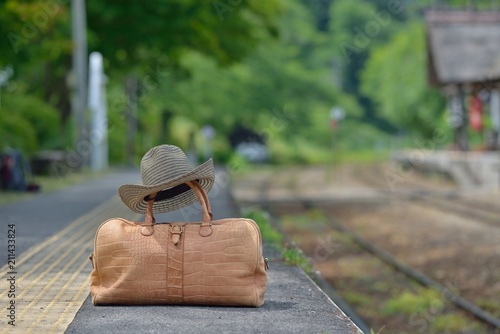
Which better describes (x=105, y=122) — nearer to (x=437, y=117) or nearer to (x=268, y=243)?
(x=437, y=117)

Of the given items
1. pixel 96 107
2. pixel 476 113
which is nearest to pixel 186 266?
pixel 96 107

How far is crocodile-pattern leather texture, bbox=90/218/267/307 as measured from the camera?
24.4ft

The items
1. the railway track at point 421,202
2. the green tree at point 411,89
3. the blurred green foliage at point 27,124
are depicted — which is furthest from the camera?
the green tree at point 411,89

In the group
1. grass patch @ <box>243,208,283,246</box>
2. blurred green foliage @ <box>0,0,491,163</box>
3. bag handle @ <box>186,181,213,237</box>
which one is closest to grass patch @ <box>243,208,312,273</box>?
grass patch @ <box>243,208,283,246</box>

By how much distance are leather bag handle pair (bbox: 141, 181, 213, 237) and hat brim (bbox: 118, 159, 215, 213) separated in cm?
6

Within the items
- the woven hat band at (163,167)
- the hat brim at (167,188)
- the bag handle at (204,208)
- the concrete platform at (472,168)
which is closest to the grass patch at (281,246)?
the hat brim at (167,188)

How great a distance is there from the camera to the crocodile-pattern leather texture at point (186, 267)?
7.45 meters

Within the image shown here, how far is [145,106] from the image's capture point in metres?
51.8

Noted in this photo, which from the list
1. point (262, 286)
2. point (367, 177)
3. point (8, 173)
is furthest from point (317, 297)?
point (367, 177)

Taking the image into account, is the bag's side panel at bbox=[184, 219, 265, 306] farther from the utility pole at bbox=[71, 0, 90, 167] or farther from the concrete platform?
the concrete platform

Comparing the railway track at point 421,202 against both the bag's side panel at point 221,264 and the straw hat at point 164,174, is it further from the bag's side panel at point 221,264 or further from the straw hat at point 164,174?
the straw hat at point 164,174

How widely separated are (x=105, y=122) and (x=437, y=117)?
21.7 meters

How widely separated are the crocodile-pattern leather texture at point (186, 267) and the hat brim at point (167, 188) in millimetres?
301

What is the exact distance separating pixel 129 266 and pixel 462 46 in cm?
3591
